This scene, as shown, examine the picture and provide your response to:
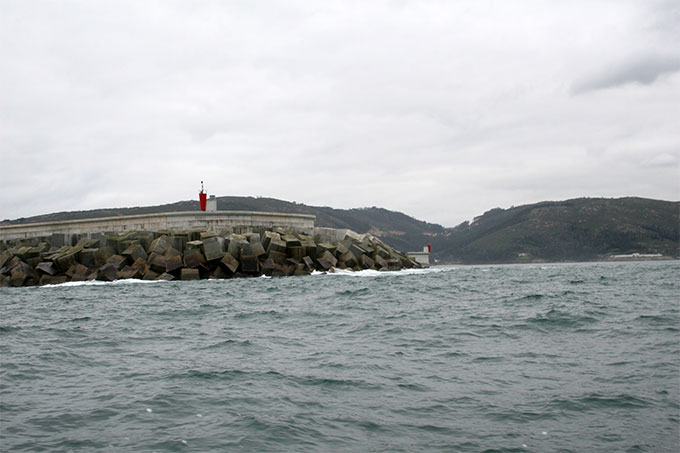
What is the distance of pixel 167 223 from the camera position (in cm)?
2694

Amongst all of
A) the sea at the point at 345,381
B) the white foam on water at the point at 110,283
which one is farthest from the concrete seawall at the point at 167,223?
the sea at the point at 345,381

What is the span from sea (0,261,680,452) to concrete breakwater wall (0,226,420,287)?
12373mm

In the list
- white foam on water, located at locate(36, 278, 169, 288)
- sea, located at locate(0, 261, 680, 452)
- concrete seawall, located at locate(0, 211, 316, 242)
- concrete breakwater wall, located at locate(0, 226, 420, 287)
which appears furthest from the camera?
→ concrete seawall, located at locate(0, 211, 316, 242)

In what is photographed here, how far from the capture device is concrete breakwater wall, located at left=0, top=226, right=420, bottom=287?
23484mm

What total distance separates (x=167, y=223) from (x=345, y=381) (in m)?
22.6

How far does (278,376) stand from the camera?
20.0ft

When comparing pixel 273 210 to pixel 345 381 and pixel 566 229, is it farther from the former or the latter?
pixel 345 381

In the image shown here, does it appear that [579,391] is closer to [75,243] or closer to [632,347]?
[632,347]

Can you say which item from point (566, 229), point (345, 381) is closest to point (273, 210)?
point (566, 229)

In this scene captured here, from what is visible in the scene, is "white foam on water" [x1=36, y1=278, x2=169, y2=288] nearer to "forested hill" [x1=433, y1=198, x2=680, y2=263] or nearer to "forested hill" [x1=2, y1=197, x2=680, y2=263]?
"forested hill" [x1=2, y1=197, x2=680, y2=263]

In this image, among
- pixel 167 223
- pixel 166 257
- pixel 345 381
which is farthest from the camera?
pixel 167 223

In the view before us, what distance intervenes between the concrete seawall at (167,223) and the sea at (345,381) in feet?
52.7

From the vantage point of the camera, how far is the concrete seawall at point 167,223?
27047 millimetres

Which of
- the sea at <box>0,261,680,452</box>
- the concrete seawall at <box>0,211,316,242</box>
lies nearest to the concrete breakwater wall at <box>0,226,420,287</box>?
the concrete seawall at <box>0,211,316,242</box>
